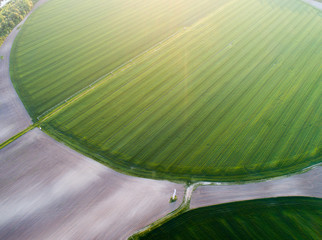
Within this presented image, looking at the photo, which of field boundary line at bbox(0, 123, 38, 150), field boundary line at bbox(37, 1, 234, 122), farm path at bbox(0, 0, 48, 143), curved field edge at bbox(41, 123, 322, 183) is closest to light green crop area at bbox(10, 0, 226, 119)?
field boundary line at bbox(37, 1, 234, 122)

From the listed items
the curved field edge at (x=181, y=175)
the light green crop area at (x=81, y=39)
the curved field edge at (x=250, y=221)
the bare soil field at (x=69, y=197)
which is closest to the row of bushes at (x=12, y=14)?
the light green crop area at (x=81, y=39)

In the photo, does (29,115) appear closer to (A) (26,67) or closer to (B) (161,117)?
(A) (26,67)

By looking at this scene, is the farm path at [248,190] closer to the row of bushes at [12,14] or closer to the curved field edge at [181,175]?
the curved field edge at [181,175]

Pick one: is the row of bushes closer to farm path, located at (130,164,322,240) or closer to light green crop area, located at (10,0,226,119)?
light green crop area, located at (10,0,226,119)

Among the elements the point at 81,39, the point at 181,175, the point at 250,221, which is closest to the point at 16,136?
the point at 181,175

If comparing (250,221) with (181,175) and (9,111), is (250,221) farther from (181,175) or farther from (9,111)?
(9,111)
